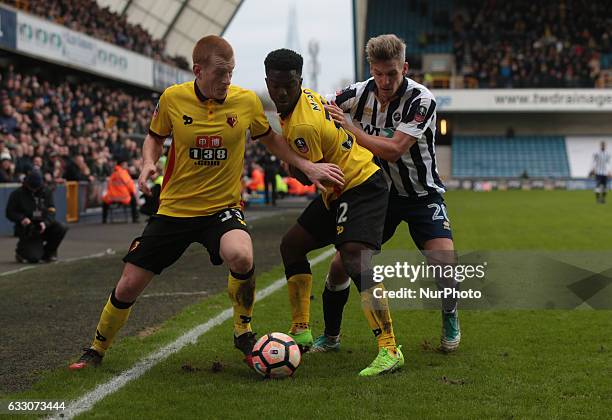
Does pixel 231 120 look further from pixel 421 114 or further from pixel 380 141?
pixel 421 114

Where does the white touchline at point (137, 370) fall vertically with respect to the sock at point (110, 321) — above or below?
below

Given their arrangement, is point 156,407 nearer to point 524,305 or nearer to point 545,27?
point 524,305

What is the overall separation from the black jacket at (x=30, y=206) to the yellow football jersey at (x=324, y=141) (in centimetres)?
839

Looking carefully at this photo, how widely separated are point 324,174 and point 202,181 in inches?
32.1

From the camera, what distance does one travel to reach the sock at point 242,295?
5.36m

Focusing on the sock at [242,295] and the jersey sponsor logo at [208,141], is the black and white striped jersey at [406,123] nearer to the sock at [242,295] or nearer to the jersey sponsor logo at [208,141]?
the jersey sponsor logo at [208,141]

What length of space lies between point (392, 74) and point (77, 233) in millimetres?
13710

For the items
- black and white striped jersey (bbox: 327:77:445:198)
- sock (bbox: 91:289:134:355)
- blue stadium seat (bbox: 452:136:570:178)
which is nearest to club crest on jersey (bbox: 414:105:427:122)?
black and white striped jersey (bbox: 327:77:445:198)

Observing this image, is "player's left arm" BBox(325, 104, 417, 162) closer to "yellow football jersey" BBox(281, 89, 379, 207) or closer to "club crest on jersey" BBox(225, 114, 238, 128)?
"yellow football jersey" BBox(281, 89, 379, 207)

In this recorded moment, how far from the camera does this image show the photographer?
1248cm

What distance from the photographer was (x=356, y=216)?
5.25 m

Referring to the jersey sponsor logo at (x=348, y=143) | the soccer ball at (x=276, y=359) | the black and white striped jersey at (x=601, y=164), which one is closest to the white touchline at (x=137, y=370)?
the soccer ball at (x=276, y=359)

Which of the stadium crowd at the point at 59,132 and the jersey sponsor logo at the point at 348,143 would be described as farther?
the stadium crowd at the point at 59,132

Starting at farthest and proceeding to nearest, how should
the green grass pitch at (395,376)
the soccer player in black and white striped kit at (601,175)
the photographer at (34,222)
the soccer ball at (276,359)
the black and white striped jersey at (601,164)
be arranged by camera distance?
1. the black and white striped jersey at (601,164)
2. the soccer player in black and white striped kit at (601,175)
3. the photographer at (34,222)
4. the soccer ball at (276,359)
5. the green grass pitch at (395,376)
